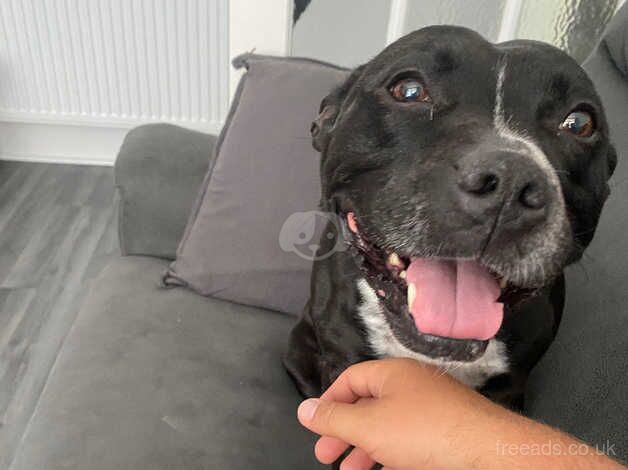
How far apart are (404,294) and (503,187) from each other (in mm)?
257

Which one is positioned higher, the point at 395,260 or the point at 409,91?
the point at 409,91

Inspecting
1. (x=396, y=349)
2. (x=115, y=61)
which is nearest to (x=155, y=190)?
(x=396, y=349)

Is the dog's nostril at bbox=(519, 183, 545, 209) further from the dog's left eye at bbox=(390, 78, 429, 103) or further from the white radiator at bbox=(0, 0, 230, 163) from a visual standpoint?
the white radiator at bbox=(0, 0, 230, 163)

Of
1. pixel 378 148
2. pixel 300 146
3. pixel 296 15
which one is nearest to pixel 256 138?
pixel 300 146

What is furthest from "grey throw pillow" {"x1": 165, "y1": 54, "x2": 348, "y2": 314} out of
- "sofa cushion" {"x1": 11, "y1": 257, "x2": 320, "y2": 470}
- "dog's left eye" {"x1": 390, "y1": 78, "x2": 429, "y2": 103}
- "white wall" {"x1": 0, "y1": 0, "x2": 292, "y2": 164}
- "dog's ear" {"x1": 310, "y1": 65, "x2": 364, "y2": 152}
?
"white wall" {"x1": 0, "y1": 0, "x2": 292, "y2": 164}

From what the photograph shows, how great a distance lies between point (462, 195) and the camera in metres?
0.79

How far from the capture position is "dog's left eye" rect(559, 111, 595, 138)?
98 cm

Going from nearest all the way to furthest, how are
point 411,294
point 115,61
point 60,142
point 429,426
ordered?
point 429,426, point 411,294, point 115,61, point 60,142

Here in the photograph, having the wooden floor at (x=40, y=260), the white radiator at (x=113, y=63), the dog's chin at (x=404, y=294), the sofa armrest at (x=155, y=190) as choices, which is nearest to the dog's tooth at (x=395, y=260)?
the dog's chin at (x=404, y=294)

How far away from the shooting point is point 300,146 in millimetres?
1543

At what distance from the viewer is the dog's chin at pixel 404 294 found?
87 cm

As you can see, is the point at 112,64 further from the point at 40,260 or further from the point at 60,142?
the point at 40,260

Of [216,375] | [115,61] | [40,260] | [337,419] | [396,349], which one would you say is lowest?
[40,260]

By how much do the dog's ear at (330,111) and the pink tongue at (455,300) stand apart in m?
0.39
